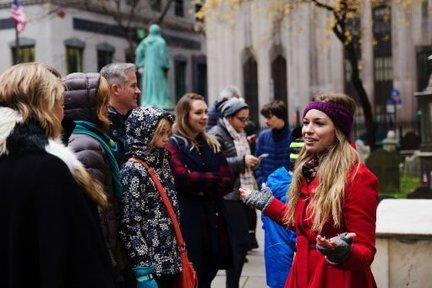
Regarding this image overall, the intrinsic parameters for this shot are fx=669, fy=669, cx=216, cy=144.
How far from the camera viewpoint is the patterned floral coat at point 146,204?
13.3 ft

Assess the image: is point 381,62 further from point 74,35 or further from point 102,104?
point 102,104

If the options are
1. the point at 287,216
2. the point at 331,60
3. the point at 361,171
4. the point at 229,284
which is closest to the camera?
the point at 361,171

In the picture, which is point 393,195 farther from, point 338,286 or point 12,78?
point 12,78

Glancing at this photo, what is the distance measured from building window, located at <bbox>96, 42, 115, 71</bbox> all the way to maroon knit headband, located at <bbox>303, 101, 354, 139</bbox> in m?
34.6

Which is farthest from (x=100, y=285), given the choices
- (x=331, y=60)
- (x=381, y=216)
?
(x=331, y=60)

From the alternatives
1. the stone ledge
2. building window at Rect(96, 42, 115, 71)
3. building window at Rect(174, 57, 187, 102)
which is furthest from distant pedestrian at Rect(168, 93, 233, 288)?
building window at Rect(174, 57, 187, 102)

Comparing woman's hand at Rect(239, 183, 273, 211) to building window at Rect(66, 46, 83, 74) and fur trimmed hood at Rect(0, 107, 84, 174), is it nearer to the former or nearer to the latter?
fur trimmed hood at Rect(0, 107, 84, 174)

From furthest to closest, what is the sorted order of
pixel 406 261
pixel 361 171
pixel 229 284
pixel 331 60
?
pixel 331 60
pixel 229 284
pixel 406 261
pixel 361 171

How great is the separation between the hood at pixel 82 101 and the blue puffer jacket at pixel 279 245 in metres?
1.61

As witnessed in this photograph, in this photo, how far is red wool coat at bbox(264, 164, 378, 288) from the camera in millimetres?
3383

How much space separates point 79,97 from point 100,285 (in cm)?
156

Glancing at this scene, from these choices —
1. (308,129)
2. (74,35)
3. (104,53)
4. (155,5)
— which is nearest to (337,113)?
(308,129)

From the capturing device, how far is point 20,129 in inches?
107

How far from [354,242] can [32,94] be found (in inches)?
68.1
